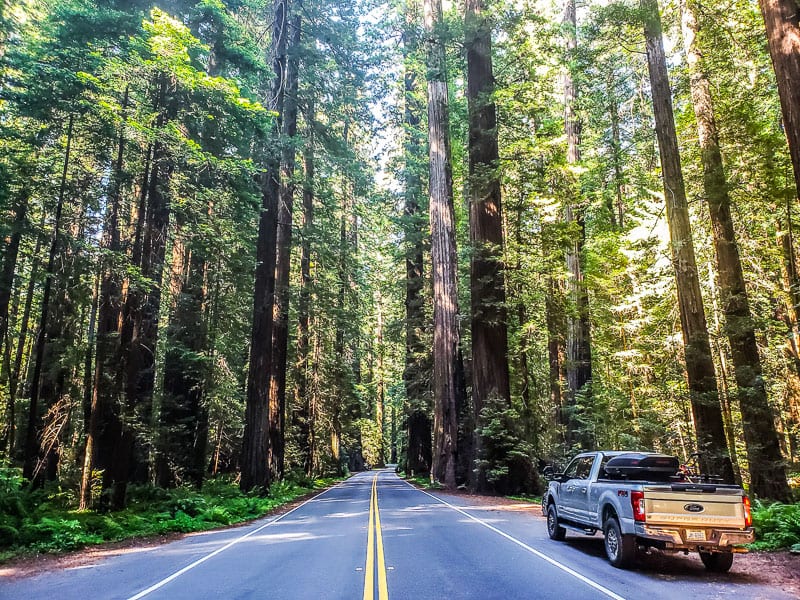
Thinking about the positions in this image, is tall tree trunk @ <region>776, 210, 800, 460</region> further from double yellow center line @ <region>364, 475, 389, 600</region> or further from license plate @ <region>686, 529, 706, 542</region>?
double yellow center line @ <region>364, 475, 389, 600</region>

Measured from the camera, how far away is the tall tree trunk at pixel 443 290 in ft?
74.4

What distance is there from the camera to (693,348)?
1212 centimetres

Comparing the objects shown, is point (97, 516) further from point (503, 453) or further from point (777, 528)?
point (777, 528)

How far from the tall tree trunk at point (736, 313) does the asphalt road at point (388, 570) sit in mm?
4647

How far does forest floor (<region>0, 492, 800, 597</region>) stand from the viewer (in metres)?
7.06

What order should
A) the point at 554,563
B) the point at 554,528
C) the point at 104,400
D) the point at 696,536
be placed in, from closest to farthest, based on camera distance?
1. the point at 696,536
2. the point at 554,563
3. the point at 554,528
4. the point at 104,400

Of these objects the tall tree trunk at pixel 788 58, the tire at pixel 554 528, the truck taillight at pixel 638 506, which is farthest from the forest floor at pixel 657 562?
the tall tree trunk at pixel 788 58

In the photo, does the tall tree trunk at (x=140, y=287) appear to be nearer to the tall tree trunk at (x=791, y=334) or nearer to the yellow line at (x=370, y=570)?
the yellow line at (x=370, y=570)

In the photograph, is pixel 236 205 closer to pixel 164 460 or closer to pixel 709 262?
pixel 164 460

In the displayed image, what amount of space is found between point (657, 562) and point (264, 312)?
579 inches

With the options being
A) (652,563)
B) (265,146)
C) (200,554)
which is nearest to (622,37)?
(265,146)

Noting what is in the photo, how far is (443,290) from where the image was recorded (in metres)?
22.8

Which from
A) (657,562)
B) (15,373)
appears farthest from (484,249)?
(15,373)

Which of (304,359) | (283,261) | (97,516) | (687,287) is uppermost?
(283,261)
